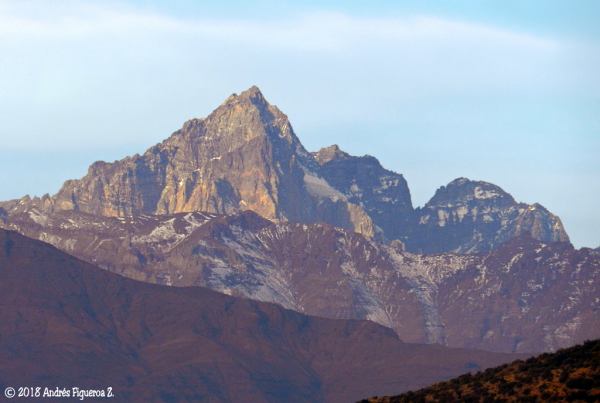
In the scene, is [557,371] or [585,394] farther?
[557,371]

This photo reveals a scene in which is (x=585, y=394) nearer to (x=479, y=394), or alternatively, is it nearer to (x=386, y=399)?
(x=479, y=394)

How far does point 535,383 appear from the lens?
424ft

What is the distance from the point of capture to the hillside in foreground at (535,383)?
124 m

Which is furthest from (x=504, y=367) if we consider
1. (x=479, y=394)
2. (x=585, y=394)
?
(x=585, y=394)

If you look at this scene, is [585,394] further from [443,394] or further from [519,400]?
[443,394]

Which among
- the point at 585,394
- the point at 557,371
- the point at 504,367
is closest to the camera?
the point at 585,394

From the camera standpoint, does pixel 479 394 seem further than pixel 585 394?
Yes

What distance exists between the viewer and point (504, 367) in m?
140

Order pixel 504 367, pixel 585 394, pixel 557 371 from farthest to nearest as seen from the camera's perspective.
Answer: pixel 504 367 → pixel 557 371 → pixel 585 394

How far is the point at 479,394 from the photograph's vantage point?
13262 cm

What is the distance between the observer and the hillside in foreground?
124500 millimetres

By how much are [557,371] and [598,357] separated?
13.0 ft

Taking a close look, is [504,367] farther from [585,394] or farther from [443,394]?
[585,394]

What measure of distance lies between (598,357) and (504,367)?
42.9 ft
